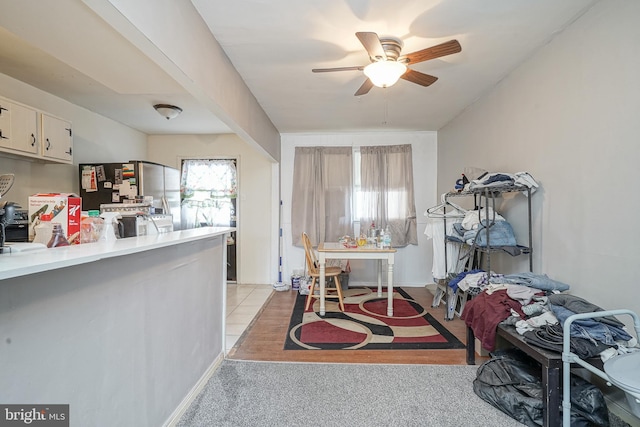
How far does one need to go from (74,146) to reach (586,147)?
521 centimetres

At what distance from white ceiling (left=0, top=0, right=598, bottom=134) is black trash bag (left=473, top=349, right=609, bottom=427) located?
2354mm

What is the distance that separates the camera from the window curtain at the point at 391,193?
4.81 meters

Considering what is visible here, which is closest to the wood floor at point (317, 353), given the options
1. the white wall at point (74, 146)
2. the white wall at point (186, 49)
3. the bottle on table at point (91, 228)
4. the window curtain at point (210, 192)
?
the bottle on table at point (91, 228)

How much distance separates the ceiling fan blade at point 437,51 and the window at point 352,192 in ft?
8.91

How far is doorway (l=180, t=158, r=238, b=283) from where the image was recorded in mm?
5141

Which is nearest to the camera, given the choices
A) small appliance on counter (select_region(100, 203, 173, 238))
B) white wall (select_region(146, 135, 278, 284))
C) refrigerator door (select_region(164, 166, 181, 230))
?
small appliance on counter (select_region(100, 203, 173, 238))

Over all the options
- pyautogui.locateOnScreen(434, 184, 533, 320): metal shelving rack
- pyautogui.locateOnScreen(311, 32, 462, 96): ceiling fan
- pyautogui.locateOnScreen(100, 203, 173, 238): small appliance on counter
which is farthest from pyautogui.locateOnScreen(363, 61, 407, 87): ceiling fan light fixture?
pyautogui.locateOnScreen(100, 203, 173, 238): small appliance on counter

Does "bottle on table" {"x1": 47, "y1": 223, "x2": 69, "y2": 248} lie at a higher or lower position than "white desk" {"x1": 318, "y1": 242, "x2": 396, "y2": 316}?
higher

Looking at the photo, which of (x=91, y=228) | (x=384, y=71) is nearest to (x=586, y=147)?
(x=384, y=71)

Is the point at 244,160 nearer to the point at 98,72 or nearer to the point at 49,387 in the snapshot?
the point at 98,72

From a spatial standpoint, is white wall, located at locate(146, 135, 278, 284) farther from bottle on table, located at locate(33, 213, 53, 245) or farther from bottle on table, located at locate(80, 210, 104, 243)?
bottle on table, located at locate(33, 213, 53, 245)

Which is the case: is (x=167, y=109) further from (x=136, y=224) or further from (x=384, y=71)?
(x=384, y=71)

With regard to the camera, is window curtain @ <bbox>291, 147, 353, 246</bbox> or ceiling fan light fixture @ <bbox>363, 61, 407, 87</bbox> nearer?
ceiling fan light fixture @ <bbox>363, 61, 407, 87</bbox>

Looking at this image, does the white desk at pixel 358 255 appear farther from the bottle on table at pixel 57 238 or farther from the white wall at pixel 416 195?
the bottle on table at pixel 57 238
